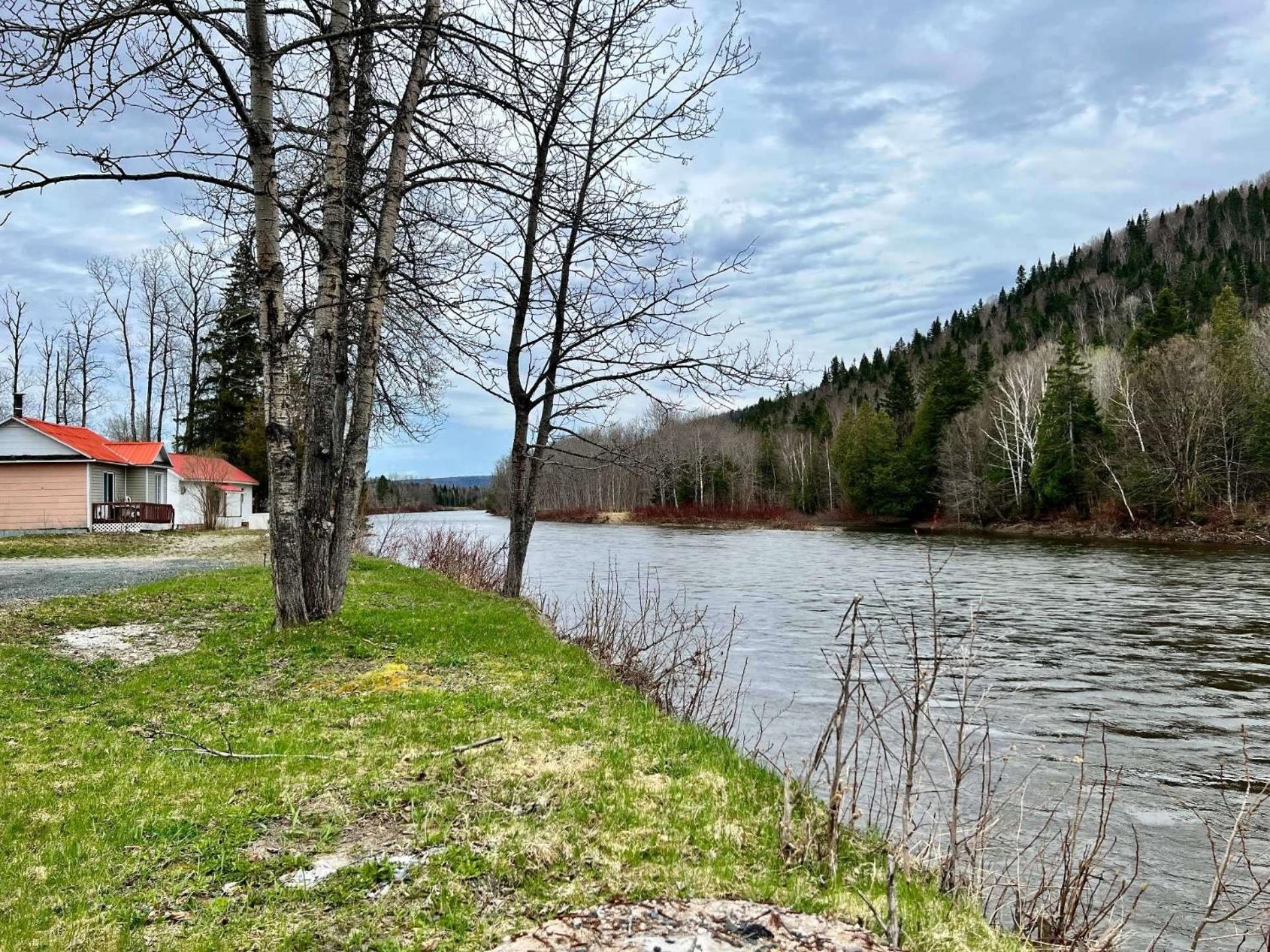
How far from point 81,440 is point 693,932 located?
35100 millimetres

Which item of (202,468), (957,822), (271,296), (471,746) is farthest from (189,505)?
(957,822)

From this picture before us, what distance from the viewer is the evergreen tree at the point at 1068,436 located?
41.8 meters

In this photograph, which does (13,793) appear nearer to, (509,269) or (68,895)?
(68,895)

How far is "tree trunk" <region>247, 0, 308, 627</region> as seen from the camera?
25.0ft

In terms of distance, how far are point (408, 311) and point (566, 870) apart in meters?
8.49

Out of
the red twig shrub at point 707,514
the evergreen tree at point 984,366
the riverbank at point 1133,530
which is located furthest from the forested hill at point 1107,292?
the riverbank at point 1133,530

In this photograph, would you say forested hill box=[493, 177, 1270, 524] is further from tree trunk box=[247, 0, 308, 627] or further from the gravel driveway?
the gravel driveway

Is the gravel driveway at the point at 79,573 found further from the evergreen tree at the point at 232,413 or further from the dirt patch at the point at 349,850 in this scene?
the evergreen tree at the point at 232,413

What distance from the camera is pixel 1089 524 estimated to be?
3981cm

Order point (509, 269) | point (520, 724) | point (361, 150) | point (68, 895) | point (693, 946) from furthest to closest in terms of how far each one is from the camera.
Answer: point (509, 269), point (361, 150), point (520, 724), point (68, 895), point (693, 946)

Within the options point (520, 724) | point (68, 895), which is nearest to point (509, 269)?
point (520, 724)

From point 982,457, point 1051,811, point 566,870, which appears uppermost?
point 982,457

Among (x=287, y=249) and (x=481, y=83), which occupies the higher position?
(x=481, y=83)

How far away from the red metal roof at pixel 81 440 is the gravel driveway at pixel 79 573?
982cm
